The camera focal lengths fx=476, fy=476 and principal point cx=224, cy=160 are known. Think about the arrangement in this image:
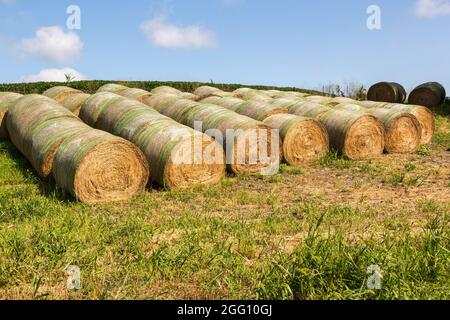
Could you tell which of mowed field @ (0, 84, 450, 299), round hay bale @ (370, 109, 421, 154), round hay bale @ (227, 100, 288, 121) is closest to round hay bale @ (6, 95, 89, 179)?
mowed field @ (0, 84, 450, 299)

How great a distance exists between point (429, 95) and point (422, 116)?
9.92 m

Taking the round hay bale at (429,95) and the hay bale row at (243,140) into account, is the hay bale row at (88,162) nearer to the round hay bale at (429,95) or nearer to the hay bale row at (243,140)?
the hay bale row at (243,140)

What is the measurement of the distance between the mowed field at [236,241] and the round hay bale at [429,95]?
52.0ft

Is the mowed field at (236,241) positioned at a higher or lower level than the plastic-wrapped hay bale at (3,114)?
lower

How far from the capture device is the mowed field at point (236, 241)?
14.4ft

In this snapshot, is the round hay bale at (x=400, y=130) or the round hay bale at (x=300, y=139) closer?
the round hay bale at (x=300, y=139)

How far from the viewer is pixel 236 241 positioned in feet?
19.3

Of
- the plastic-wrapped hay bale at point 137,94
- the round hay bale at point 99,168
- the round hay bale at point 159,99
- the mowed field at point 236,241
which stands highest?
the plastic-wrapped hay bale at point 137,94

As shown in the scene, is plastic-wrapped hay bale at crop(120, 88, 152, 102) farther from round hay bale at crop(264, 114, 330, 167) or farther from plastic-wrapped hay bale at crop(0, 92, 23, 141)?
round hay bale at crop(264, 114, 330, 167)

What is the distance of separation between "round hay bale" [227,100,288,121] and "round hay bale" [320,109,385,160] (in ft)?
4.64

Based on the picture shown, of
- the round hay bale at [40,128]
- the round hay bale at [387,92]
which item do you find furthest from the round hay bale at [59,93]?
the round hay bale at [387,92]

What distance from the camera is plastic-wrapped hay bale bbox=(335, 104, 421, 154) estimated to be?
1390 centimetres

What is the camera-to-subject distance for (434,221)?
6379 mm

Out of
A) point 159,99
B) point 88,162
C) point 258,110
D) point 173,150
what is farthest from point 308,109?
point 88,162
